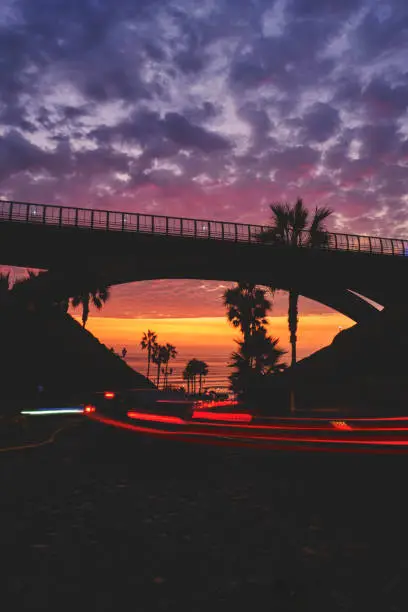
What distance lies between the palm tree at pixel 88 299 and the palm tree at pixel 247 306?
11608 mm

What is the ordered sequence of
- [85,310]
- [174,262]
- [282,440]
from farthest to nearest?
1. [85,310]
2. [174,262]
3. [282,440]

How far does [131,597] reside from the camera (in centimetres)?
407

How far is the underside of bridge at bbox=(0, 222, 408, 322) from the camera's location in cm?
3291

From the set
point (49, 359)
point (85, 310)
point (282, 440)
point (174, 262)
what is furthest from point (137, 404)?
point (85, 310)

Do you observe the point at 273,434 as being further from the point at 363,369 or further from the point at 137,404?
the point at 363,369

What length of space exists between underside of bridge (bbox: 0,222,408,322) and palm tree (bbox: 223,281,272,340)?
363 cm

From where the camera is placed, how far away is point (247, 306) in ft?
101

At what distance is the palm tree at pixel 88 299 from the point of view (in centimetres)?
3784

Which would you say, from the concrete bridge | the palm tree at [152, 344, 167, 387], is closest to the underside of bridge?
the concrete bridge

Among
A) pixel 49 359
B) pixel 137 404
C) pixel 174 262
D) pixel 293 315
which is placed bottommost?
pixel 137 404

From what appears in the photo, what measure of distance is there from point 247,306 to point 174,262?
1015 cm

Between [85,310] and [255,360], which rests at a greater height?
[85,310]

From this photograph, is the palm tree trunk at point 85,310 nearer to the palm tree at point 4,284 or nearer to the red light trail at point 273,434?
the palm tree at point 4,284

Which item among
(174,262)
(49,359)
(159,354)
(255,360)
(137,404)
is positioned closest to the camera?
(137,404)
